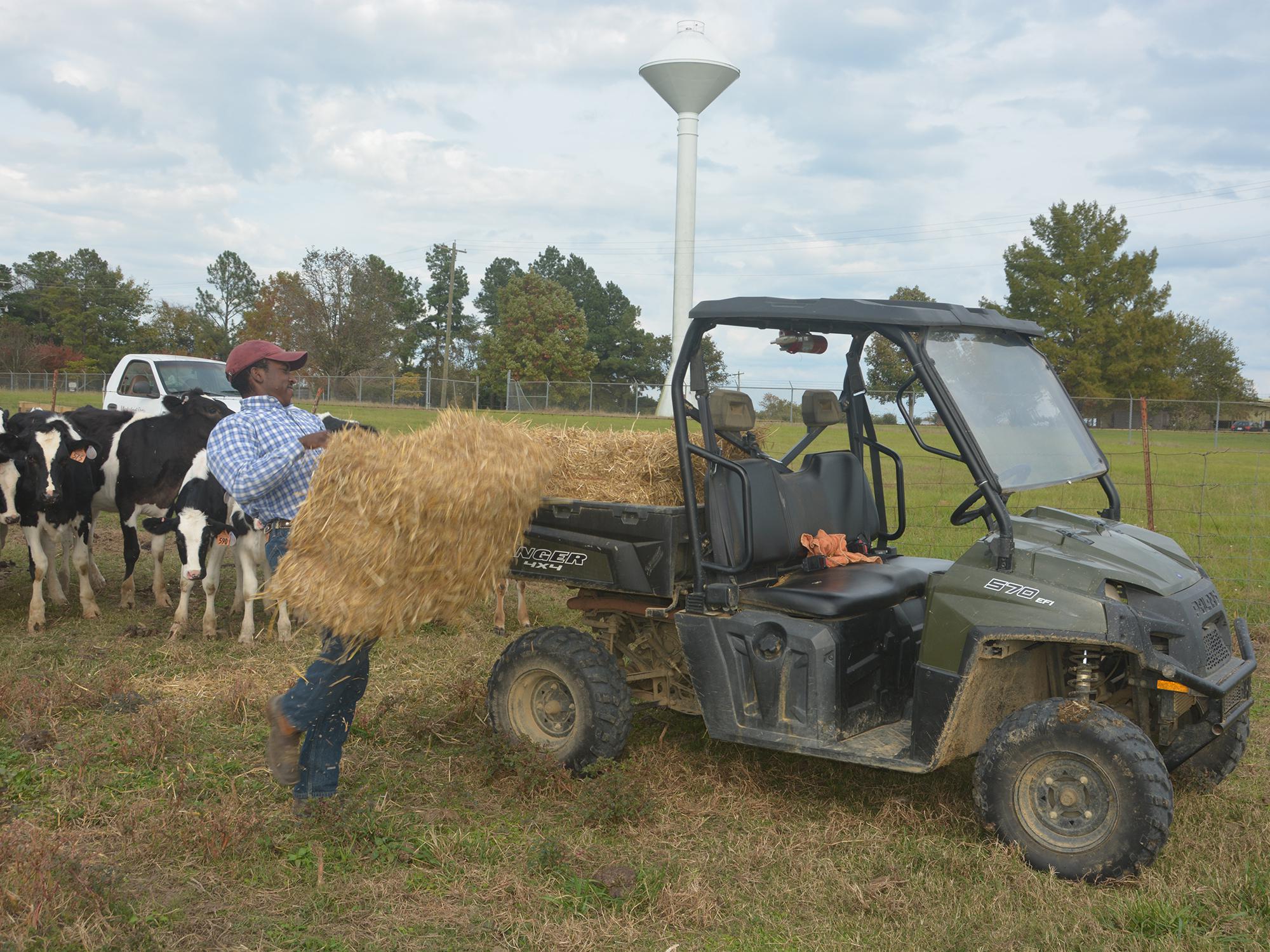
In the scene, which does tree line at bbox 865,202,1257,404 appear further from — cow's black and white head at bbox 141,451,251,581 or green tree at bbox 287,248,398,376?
cow's black and white head at bbox 141,451,251,581

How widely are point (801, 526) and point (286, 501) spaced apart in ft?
7.85

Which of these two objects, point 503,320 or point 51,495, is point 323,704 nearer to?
point 51,495

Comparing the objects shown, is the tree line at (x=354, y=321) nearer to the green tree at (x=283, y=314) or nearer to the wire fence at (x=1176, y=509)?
the green tree at (x=283, y=314)

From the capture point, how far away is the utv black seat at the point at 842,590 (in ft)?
15.2

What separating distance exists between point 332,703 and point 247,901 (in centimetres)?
93

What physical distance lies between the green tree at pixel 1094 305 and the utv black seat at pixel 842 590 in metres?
37.1

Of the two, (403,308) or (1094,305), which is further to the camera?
(403,308)

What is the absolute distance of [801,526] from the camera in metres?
5.36

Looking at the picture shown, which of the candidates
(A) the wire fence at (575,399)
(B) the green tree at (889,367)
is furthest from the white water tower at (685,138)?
(B) the green tree at (889,367)

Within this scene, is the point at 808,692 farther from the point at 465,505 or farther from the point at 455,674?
the point at 455,674

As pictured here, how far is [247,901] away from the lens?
3900mm

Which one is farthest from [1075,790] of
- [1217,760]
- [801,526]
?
[801,526]

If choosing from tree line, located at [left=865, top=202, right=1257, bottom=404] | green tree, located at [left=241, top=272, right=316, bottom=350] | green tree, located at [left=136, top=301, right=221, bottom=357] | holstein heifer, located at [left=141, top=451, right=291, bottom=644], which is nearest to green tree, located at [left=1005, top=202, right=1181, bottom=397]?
tree line, located at [left=865, top=202, right=1257, bottom=404]

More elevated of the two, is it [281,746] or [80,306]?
[80,306]
